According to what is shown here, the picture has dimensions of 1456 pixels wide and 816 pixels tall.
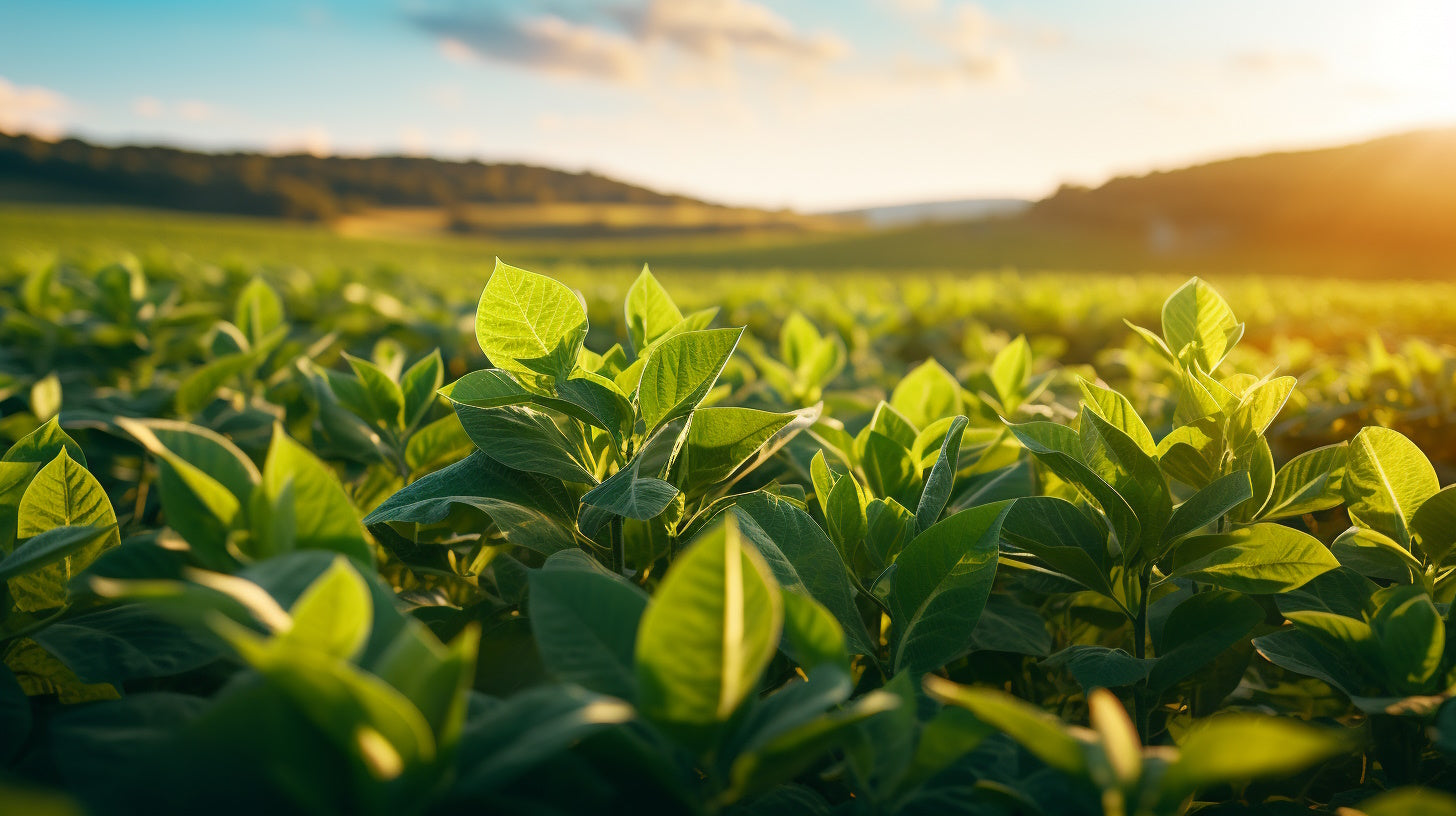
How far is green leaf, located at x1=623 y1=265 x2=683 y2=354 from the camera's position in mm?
1105

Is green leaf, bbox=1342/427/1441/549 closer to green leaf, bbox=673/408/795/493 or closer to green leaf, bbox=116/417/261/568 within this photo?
green leaf, bbox=673/408/795/493

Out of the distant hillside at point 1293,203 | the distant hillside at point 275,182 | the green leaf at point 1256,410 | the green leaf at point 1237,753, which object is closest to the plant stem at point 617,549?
the green leaf at point 1237,753

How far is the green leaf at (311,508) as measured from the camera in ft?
2.18

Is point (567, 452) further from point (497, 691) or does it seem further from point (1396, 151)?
point (1396, 151)

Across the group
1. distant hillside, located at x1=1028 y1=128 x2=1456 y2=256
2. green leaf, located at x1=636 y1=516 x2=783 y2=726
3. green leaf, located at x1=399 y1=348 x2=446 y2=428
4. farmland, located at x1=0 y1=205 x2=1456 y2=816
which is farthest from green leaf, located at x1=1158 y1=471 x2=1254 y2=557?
distant hillside, located at x1=1028 y1=128 x2=1456 y2=256

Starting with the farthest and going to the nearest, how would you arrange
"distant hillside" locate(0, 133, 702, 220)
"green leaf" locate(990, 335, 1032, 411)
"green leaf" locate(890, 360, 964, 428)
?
"distant hillside" locate(0, 133, 702, 220) → "green leaf" locate(990, 335, 1032, 411) → "green leaf" locate(890, 360, 964, 428)

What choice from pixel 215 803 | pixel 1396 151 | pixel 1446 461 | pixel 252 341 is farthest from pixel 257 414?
pixel 1396 151

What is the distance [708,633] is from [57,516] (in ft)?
2.50

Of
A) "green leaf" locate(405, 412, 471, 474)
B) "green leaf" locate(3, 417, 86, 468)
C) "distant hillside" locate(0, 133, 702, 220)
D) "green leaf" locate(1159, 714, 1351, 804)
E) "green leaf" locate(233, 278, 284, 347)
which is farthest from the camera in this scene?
"distant hillside" locate(0, 133, 702, 220)

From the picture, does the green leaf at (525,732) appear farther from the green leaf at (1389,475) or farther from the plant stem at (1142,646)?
the green leaf at (1389,475)

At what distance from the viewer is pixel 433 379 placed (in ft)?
4.22

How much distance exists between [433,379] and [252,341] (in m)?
0.96

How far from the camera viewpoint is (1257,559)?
2.90 feet

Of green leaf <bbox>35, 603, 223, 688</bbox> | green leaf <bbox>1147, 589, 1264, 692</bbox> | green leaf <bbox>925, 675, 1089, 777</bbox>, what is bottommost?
green leaf <bbox>35, 603, 223, 688</bbox>
